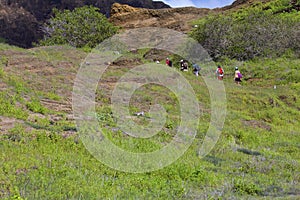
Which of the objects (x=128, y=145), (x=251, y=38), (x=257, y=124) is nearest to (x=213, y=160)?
(x=128, y=145)

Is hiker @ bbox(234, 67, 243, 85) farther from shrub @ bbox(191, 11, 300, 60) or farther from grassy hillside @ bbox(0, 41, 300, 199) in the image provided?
shrub @ bbox(191, 11, 300, 60)

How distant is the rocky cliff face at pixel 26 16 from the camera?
70.1 metres

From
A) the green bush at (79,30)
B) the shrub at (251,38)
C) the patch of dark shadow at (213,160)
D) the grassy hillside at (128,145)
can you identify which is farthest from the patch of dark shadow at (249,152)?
the green bush at (79,30)

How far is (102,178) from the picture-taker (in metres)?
6.94

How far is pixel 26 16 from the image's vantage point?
73.4 metres

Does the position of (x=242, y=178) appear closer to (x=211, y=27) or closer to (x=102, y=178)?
(x=102, y=178)

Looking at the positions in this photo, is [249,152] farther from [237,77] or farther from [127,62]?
[127,62]

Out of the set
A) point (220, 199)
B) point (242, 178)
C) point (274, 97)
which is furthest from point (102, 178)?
point (274, 97)

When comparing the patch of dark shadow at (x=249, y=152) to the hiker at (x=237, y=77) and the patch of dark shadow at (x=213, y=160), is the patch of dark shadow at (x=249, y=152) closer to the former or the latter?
the patch of dark shadow at (x=213, y=160)

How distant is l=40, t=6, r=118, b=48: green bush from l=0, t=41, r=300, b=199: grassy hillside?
14.1 m

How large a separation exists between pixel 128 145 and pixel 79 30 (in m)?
25.6

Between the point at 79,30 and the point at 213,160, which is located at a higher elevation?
the point at 79,30

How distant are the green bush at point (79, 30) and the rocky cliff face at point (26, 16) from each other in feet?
112

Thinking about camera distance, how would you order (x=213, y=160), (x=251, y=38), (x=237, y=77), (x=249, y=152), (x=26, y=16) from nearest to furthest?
1. (x=213, y=160)
2. (x=249, y=152)
3. (x=237, y=77)
4. (x=251, y=38)
5. (x=26, y=16)
